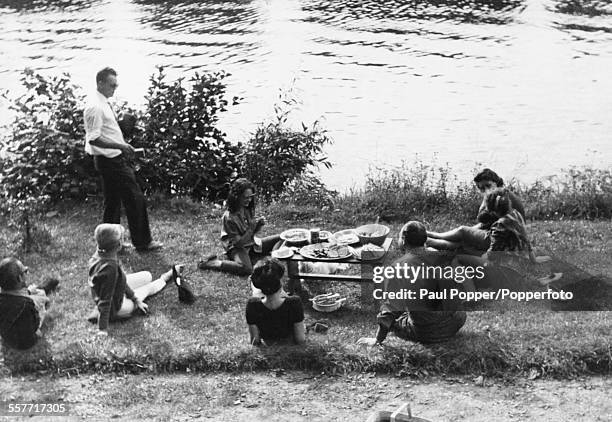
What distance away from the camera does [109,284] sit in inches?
296

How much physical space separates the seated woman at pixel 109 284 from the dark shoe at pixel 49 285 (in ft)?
3.11

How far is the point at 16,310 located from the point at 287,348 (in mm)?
2447

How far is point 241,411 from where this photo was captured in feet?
20.8

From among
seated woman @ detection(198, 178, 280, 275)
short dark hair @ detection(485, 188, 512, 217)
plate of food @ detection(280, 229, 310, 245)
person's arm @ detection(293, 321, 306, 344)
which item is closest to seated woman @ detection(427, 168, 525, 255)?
short dark hair @ detection(485, 188, 512, 217)

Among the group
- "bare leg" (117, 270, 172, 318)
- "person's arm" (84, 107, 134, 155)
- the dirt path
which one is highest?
"person's arm" (84, 107, 134, 155)

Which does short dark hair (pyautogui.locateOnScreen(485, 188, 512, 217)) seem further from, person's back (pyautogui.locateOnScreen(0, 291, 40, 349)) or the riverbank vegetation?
person's back (pyautogui.locateOnScreen(0, 291, 40, 349))

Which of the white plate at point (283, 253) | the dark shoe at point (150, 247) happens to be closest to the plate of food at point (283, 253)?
the white plate at point (283, 253)

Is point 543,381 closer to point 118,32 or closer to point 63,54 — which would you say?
point 63,54

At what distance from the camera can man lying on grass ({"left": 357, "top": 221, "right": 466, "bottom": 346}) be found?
7.02m

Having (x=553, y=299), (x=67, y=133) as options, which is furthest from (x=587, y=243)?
(x=67, y=133)

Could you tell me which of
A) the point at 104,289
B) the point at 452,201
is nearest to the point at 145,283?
the point at 104,289

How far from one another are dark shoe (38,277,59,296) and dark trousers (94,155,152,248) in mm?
1005

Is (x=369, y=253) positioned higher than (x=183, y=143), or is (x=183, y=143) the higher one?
(x=183, y=143)

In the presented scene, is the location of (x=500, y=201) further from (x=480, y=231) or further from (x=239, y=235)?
(x=239, y=235)
